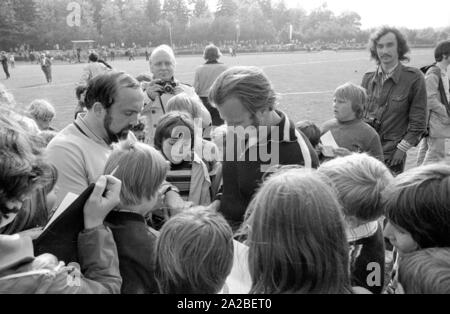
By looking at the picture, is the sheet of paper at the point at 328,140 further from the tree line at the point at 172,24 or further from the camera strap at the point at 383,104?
the tree line at the point at 172,24

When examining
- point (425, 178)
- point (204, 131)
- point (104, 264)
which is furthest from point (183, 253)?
point (204, 131)

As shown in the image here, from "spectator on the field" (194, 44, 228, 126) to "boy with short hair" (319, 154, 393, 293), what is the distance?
467 centimetres

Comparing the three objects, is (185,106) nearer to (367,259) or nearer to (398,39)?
(398,39)

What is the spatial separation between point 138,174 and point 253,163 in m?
0.75

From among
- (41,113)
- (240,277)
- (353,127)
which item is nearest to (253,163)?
(240,277)

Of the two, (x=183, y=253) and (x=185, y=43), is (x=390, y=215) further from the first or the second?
(x=185, y=43)

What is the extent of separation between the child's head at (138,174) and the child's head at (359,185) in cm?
87

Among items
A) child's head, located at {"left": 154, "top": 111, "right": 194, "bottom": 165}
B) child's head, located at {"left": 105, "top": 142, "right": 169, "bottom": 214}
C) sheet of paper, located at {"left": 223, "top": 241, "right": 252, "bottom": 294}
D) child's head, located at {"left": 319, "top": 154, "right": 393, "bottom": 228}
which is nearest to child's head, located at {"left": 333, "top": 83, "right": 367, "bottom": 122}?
child's head, located at {"left": 154, "top": 111, "right": 194, "bottom": 165}

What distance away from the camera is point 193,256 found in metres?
1.56

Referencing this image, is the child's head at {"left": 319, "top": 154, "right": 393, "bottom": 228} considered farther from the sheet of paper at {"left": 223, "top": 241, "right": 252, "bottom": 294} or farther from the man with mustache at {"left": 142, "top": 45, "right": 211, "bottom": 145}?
the man with mustache at {"left": 142, "top": 45, "right": 211, "bottom": 145}

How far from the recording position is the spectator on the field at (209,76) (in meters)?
6.75

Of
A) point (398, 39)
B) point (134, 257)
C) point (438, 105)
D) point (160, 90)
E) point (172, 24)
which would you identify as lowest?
point (134, 257)

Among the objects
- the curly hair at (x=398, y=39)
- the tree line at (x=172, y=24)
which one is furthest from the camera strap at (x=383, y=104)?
the tree line at (x=172, y=24)
